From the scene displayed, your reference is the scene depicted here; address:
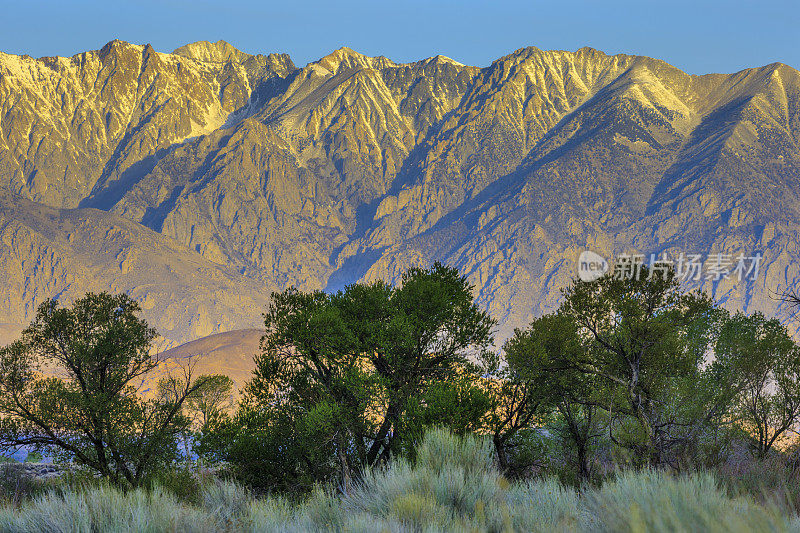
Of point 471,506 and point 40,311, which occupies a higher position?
point 40,311

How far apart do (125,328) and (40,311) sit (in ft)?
11.2

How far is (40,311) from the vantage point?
29562 mm

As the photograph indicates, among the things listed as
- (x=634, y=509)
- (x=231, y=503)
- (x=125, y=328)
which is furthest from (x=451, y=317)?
(x=634, y=509)

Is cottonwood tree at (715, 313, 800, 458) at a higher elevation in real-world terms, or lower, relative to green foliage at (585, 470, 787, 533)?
lower

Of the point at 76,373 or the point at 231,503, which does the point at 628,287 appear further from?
the point at 76,373

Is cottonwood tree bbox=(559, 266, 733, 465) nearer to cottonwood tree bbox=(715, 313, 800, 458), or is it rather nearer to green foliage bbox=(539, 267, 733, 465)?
green foliage bbox=(539, 267, 733, 465)

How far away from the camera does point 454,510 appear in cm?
1025

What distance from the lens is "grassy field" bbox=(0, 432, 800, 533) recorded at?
7164 mm

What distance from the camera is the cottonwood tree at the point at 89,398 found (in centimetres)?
2708

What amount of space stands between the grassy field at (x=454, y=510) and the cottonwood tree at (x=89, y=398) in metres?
17.2

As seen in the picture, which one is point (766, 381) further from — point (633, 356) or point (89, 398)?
point (89, 398)

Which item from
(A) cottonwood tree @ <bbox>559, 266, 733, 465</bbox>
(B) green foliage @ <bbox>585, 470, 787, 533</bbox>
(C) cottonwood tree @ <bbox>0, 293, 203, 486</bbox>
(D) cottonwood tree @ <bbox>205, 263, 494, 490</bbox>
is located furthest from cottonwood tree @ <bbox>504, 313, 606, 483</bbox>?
(B) green foliage @ <bbox>585, 470, 787, 533</bbox>

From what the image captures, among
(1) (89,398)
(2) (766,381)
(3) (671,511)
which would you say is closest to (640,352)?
(2) (766,381)

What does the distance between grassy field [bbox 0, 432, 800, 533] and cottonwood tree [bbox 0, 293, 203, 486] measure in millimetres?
17165
